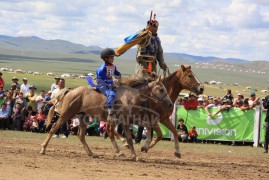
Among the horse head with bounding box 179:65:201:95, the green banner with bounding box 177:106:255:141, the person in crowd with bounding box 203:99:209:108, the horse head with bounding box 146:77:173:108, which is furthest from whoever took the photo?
the person in crowd with bounding box 203:99:209:108

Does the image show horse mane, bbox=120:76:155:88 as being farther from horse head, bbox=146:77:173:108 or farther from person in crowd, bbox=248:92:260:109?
person in crowd, bbox=248:92:260:109

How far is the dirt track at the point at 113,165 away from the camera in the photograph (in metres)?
10.8

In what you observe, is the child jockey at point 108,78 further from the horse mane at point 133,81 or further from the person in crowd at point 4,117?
the person in crowd at point 4,117

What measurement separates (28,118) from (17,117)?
397 millimetres

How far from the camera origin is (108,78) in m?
13.8

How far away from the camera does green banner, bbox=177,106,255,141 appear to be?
20.7m

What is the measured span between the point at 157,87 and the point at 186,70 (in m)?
0.99

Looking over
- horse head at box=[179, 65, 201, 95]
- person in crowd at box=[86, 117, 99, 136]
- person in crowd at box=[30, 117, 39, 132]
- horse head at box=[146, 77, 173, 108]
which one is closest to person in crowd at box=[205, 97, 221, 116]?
person in crowd at box=[86, 117, 99, 136]

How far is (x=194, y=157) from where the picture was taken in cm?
1523

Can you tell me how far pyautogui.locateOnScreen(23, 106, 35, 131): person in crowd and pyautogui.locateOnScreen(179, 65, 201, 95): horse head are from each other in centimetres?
862

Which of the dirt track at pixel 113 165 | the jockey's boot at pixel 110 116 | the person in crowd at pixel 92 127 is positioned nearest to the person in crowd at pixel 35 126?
the person in crowd at pixel 92 127

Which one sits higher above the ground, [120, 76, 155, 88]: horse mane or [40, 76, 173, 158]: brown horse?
[120, 76, 155, 88]: horse mane

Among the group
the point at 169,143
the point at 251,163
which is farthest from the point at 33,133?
the point at 251,163

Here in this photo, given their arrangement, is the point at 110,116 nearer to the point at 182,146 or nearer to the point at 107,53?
the point at 107,53
